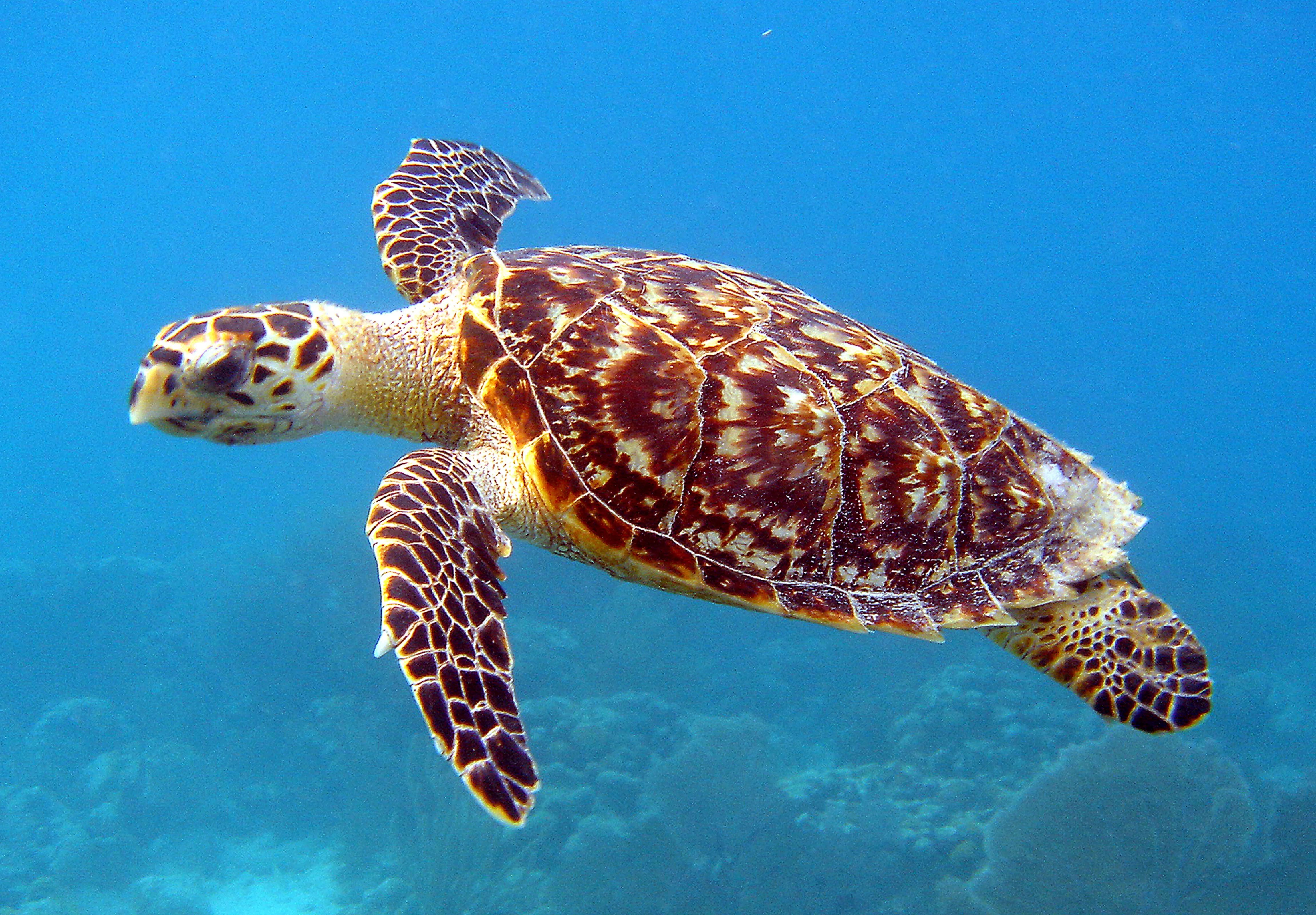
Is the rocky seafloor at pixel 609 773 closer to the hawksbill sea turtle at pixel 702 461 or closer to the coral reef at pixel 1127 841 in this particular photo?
the coral reef at pixel 1127 841

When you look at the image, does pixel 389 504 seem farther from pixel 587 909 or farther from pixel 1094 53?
pixel 1094 53

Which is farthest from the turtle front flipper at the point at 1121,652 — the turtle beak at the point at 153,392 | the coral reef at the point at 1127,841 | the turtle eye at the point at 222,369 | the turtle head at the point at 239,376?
the coral reef at the point at 1127,841

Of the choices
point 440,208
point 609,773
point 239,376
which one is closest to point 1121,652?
point 239,376

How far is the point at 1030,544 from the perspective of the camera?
2.77 meters

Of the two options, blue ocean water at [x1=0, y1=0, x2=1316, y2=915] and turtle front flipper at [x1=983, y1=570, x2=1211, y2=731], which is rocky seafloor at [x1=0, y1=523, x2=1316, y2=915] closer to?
blue ocean water at [x1=0, y1=0, x2=1316, y2=915]

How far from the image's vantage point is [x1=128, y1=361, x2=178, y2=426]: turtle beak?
2389mm

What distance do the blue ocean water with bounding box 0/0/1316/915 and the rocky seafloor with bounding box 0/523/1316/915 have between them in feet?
0.19

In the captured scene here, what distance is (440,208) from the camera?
3932 mm

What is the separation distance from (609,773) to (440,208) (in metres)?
7.36

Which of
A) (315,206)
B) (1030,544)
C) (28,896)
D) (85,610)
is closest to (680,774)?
(1030,544)

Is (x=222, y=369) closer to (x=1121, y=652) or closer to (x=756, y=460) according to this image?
(x=756, y=460)

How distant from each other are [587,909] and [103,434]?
1692 inches

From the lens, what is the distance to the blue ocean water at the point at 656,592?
7.88 m

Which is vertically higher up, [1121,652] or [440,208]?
[440,208]
